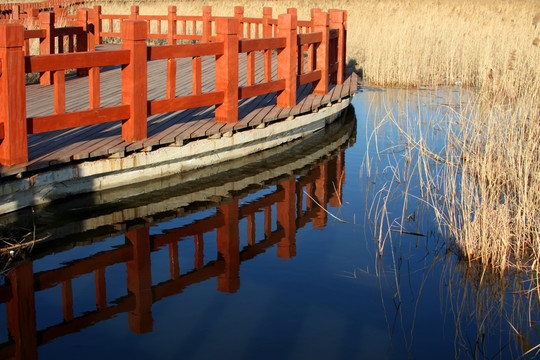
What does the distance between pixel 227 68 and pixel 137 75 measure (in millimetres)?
1367

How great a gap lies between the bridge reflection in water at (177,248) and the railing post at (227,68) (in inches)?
30.2

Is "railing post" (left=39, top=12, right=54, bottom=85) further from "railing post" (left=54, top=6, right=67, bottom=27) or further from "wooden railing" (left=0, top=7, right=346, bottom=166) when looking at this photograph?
"railing post" (left=54, top=6, right=67, bottom=27)

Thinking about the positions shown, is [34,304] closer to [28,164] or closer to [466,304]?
[28,164]

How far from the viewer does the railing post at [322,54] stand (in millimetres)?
11570

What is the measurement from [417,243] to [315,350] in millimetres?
2344

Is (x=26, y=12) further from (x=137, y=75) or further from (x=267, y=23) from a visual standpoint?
(x=137, y=75)

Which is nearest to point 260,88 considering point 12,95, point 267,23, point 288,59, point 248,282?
point 288,59

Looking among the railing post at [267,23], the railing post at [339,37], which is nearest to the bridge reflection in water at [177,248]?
the railing post at [339,37]

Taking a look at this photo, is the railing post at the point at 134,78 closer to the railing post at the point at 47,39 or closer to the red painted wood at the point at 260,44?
the red painted wood at the point at 260,44

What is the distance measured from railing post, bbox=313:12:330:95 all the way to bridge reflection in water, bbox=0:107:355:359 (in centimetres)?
192

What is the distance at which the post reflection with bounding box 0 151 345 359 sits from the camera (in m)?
5.41

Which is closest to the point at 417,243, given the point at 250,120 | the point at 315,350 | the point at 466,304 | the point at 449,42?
the point at 466,304

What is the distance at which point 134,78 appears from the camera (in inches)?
319

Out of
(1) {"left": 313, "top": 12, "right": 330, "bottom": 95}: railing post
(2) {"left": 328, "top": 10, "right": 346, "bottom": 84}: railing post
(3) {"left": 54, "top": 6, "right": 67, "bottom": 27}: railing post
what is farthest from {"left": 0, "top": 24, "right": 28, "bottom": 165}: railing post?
(3) {"left": 54, "top": 6, "right": 67, "bottom": 27}: railing post
